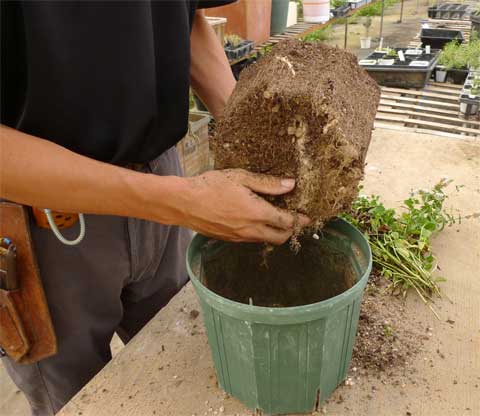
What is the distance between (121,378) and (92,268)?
294 mm

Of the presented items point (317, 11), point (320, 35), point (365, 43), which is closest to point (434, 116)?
point (317, 11)

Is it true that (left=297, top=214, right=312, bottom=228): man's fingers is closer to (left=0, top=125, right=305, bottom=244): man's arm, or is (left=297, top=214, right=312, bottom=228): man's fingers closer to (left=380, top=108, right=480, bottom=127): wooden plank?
(left=0, top=125, right=305, bottom=244): man's arm

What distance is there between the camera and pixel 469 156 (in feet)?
7.48

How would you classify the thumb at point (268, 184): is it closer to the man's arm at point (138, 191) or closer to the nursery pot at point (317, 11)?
the man's arm at point (138, 191)

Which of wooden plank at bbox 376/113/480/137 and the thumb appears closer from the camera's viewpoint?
the thumb

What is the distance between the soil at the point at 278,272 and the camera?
1143mm

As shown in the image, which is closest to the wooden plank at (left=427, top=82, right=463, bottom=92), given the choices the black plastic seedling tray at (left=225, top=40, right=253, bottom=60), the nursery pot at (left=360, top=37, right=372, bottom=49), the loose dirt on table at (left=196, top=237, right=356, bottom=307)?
the black plastic seedling tray at (left=225, top=40, right=253, bottom=60)

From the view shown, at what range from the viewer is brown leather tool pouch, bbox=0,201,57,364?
106 cm

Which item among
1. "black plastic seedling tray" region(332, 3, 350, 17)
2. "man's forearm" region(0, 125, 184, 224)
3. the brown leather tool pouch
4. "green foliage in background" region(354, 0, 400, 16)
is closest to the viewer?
"man's forearm" region(0, 125, 184, 224)

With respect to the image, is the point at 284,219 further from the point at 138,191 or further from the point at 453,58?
the point at 453,58

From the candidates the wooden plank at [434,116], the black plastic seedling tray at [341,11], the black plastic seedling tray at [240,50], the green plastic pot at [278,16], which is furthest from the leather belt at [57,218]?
the black plastic seedling tray at [341,11]

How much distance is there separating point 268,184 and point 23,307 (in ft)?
2.10

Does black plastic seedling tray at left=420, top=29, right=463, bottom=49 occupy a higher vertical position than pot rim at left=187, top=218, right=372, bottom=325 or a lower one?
lower

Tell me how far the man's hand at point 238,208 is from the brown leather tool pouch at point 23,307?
38 cm
